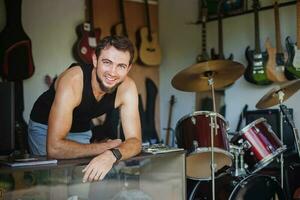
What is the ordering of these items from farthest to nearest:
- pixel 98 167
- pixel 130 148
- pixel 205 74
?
pixel 205 74
pixel 130 148
pixel 98 167

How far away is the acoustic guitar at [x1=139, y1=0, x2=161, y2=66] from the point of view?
4.74 m

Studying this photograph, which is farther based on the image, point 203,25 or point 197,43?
point 197,43

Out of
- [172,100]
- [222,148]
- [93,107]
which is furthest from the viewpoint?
[172,100]

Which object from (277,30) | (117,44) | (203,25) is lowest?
(117,44)

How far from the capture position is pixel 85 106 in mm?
2178

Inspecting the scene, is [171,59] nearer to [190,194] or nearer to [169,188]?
[190,194]

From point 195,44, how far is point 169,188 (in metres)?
2.86

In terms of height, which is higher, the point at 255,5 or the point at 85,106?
the point at 255,5

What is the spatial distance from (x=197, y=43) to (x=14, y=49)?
6.31 ft

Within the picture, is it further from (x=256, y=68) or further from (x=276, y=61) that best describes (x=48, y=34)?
(x=276, y=61)

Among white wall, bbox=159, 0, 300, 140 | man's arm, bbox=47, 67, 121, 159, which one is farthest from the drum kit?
white wall, bbox=159, 0, 300, 140

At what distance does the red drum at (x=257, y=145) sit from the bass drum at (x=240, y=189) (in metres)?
0.11

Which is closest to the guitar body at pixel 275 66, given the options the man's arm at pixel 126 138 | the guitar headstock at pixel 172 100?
the guitar headstock at pixel 172 100

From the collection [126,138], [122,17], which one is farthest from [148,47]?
[126,138]
